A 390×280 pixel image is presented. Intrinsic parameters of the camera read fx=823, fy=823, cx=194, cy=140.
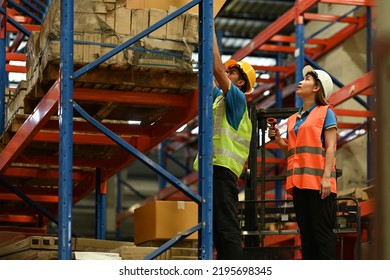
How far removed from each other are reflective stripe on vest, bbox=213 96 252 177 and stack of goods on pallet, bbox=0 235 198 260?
3.06 feet

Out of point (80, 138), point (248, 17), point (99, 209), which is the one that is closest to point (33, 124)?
point (80, 138)

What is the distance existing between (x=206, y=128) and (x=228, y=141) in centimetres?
58

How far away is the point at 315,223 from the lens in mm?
6461

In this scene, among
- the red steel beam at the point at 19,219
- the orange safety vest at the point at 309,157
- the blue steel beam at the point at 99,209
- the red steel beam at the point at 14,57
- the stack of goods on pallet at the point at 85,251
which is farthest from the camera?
the red steel beam at the point at 19,219

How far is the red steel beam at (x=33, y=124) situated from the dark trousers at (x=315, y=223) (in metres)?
2.08

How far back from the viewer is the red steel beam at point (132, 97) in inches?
272

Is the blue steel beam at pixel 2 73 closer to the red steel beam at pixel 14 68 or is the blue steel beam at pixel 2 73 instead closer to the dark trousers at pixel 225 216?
the red steel beam at pixel 14 68

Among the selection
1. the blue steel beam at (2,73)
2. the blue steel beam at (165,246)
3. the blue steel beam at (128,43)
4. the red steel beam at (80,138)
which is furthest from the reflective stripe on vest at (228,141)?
the blue steel beam at (2,73)

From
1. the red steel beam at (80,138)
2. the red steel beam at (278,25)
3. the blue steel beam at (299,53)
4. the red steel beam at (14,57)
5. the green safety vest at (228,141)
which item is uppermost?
the red steel beam at (278,25)

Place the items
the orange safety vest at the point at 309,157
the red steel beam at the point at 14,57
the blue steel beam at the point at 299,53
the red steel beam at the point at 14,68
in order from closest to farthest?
the orange safety vest at the point at 309,157
the red steel beam at the point at 14,57
the red steel beam at the point at 14,68
the blue steel beam at the point at 299,53

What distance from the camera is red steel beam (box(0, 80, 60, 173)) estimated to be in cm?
661
